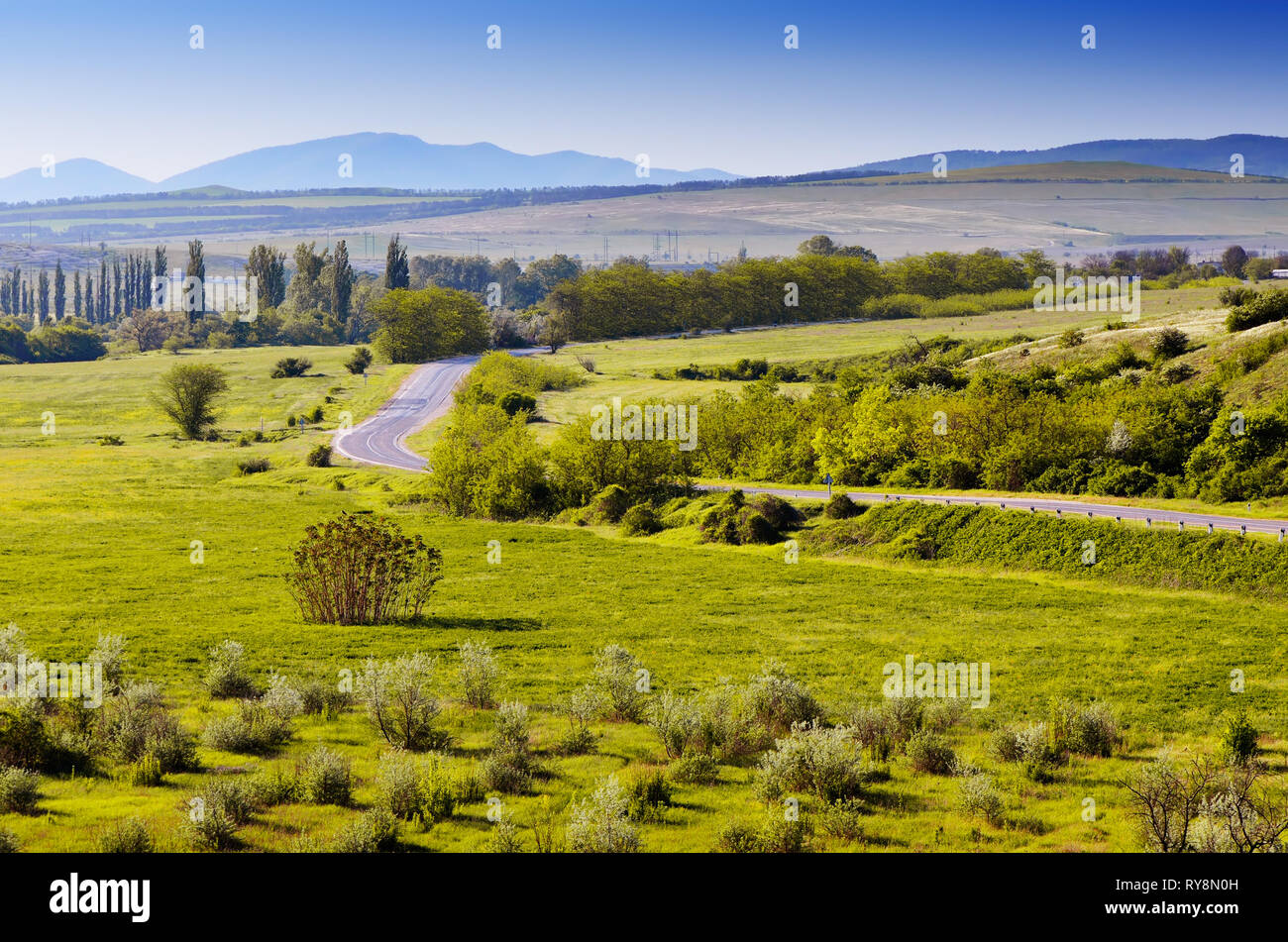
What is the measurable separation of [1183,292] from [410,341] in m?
117

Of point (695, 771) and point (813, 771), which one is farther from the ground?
point (813, 771)

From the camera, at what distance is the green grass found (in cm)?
1923

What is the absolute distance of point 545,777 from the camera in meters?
21.2

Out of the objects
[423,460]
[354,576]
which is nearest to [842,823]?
[354,576]

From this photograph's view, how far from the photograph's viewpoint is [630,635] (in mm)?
37406

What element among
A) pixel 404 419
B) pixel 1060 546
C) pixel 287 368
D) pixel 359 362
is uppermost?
pixel 359 362

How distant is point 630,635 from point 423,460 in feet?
196

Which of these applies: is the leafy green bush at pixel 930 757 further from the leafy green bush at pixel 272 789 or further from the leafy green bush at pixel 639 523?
the leafy green bush at pixel 639 523

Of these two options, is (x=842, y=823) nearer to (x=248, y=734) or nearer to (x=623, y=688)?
(x=623, y=688)

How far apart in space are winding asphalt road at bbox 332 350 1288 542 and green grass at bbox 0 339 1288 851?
603 cm

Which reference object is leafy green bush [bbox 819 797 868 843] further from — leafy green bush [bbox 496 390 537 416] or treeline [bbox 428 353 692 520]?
leafy green bush [bbox 496 390 537 416]
